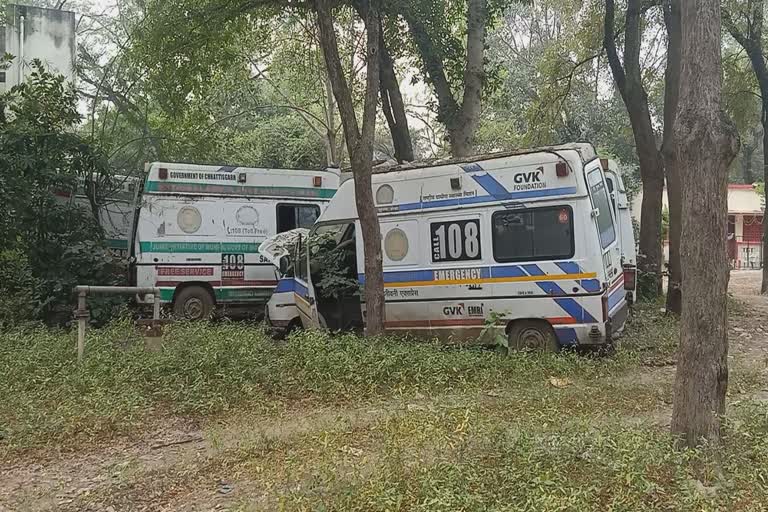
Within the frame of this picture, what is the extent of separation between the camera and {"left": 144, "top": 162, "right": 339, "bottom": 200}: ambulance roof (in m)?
12.5

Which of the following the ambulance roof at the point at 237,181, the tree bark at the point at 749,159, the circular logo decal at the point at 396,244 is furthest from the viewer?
the tree bark at the point at 749,159

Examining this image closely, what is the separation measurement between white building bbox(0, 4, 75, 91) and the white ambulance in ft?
40.6

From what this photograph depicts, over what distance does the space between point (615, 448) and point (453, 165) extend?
5.69 meters

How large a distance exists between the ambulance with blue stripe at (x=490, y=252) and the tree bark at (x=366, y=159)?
0.84 m

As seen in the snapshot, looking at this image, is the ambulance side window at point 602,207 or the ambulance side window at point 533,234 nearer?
the ambulance side window at point 533,234

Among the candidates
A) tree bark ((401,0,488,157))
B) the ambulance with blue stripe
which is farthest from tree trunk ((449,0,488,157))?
the ambulance with blue stripe

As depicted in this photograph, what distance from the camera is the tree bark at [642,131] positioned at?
1452cm

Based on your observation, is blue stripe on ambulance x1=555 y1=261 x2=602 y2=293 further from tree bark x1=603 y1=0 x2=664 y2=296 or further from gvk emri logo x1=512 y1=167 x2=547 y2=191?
tree bark x1=603 y1=0 x2=664 y2=296

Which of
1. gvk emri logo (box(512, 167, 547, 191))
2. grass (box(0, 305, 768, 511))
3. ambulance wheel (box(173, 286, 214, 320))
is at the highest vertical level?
gvk emri logo (box(512, 167, 547, 191))

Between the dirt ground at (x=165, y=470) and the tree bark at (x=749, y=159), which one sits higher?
the tree bark at (x=749, y=159)

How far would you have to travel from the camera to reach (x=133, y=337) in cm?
947

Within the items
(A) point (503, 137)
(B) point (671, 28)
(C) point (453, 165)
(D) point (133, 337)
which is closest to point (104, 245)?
(D) point (133, 337)

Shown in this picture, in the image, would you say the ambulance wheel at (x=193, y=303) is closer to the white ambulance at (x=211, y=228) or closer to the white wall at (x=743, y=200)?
the white ambulance at (x=211, y=228)

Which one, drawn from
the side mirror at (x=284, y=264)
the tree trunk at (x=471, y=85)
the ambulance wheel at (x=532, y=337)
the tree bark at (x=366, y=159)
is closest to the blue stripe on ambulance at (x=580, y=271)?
the ambulance wheel at (x=532, y=337)
